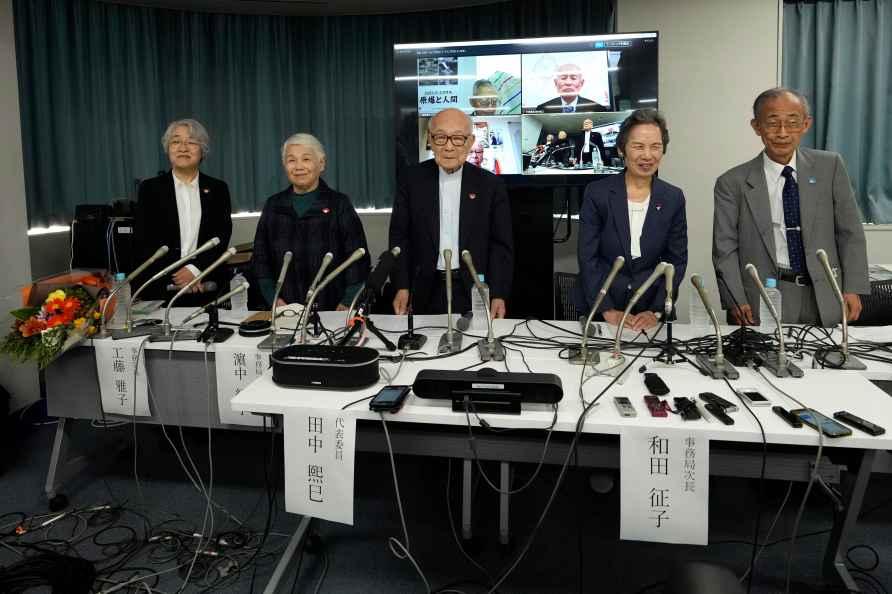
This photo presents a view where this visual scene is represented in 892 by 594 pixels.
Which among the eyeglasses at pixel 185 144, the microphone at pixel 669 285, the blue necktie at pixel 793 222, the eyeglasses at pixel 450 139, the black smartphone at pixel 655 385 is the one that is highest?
the eyeglasses at pixel 185 144

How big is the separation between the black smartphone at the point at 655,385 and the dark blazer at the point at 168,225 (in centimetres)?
209

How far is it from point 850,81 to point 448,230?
321cm

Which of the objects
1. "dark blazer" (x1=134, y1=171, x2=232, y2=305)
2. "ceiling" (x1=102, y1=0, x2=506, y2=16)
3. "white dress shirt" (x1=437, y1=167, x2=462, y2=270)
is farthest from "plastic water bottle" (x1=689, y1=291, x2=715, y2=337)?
"ceiling" (x1=102, y1=0, x2=506, y2=16)

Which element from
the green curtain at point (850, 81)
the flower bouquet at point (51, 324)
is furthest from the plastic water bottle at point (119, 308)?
the green curtain at point (850, 81)

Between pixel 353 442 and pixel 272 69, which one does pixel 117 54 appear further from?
pixel 353 442

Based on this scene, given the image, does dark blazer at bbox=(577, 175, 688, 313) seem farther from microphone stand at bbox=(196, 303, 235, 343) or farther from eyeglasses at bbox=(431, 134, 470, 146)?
microphone stand at bbox=(196, 303, 235, 343)

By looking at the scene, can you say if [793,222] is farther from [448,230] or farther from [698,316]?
[448,230]

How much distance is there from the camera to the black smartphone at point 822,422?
4.68 ft

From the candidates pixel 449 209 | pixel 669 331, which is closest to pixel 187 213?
pixel 449 209

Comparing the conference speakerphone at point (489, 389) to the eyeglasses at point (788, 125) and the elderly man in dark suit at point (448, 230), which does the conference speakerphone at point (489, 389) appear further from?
the eyeglasses at point (788, 125)

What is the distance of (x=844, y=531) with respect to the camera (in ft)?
6.12

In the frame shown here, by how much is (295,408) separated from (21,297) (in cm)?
158

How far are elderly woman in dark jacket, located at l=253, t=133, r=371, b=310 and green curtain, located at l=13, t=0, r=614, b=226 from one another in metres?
2.44

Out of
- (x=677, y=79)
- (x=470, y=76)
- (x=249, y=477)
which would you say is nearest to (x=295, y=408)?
(x=249, y=477)
